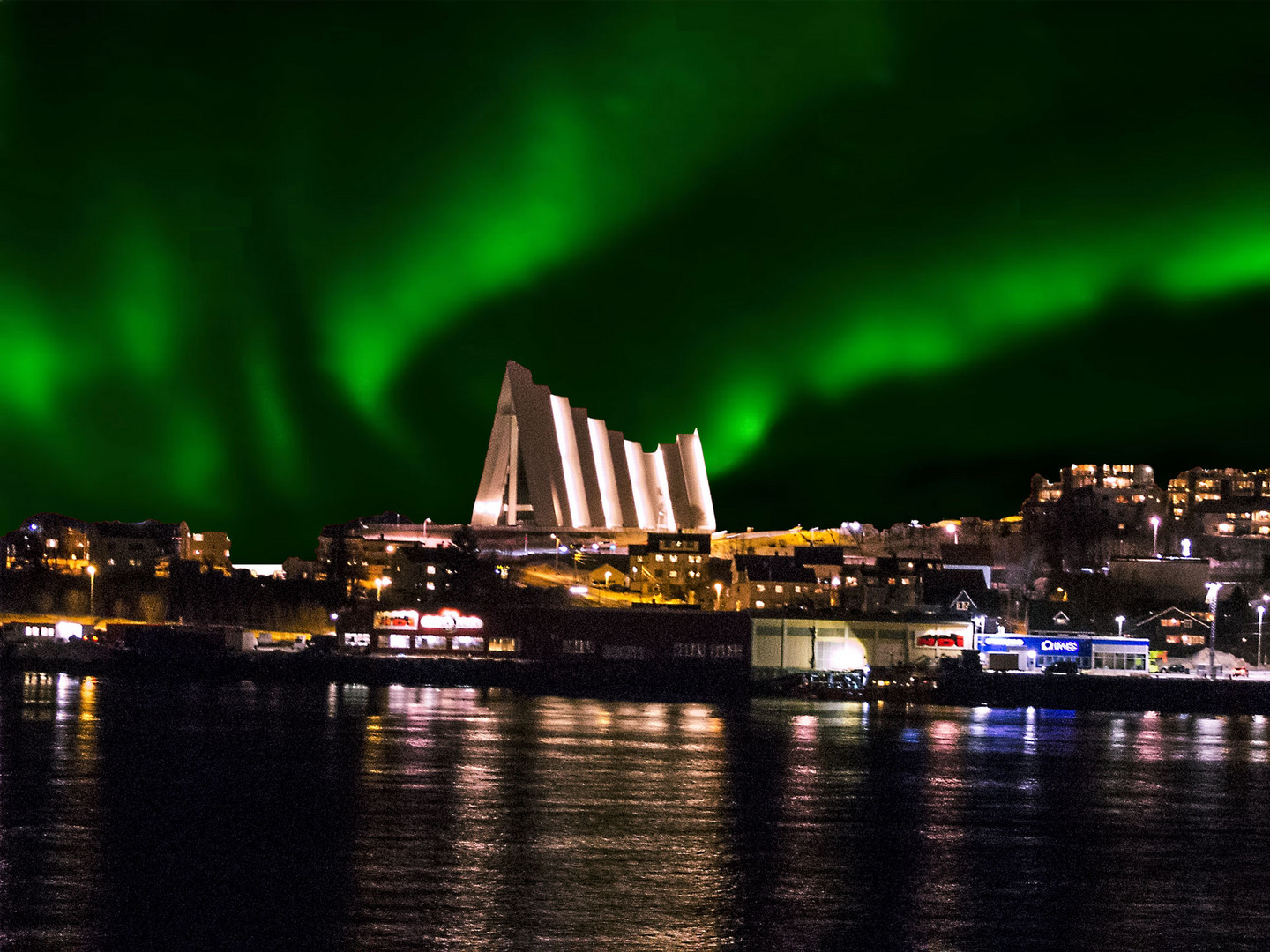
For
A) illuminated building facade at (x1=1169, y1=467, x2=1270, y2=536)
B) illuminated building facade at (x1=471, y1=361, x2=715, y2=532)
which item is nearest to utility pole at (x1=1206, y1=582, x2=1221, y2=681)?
illuminated building facade at (x1=1169, y1=467, x2=1270, y2=536)

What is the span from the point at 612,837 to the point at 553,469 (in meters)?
38.0

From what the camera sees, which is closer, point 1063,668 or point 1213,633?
point 1063,668

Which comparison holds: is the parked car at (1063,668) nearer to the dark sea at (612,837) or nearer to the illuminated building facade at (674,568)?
the dark sea at (612,837)

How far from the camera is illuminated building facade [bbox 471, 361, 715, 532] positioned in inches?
2060

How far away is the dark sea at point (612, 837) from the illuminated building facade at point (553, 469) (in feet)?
82.7

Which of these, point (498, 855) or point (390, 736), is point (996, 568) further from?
point (498, 855)

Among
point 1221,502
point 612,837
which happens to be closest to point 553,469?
point 1221,502

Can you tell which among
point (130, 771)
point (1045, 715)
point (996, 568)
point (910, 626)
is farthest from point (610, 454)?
point (130, 771)

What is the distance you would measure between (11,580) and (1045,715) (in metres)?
39.9

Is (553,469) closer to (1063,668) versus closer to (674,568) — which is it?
(674,568)

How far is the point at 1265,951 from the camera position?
11.6m

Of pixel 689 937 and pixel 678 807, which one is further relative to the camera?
pixel 678 807

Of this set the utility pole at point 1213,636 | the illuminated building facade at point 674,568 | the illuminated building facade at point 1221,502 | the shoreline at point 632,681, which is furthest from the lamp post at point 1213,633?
the illuminated building facade at point 674,568

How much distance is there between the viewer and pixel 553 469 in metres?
53.0
